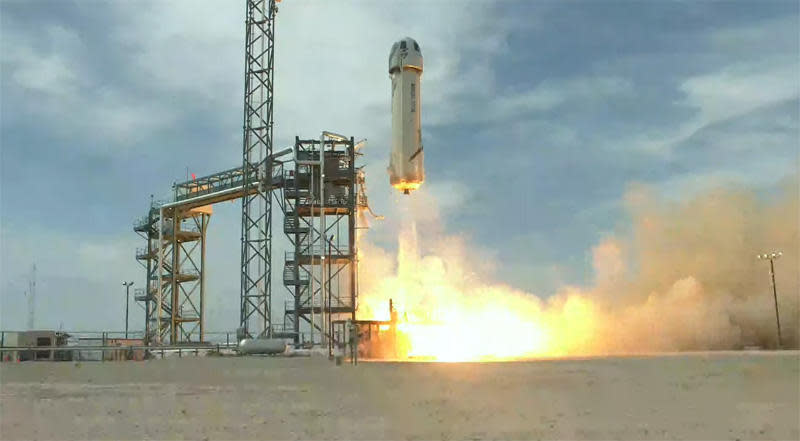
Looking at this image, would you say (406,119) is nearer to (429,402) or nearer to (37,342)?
(429,402)

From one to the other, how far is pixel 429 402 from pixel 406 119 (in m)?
23.5

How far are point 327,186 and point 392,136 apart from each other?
47.2ft

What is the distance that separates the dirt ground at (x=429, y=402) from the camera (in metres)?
15.2

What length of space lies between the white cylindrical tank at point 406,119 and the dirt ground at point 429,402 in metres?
13.1

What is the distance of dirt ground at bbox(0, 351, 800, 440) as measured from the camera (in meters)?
15.2

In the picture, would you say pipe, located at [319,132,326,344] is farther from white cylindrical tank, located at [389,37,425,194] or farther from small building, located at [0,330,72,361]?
small building, located at [0,330,72,361]

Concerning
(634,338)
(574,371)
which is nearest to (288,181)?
(634,338)

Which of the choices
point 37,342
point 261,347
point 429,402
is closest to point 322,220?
point 261,347

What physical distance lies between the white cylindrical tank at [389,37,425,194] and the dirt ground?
13058mm

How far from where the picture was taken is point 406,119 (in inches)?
1596

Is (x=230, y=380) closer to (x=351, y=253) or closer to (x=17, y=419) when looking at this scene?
(x=17, y=419)

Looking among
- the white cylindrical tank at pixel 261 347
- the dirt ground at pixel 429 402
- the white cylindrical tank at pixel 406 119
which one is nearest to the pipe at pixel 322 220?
the white cylindrical tank at pixel 261 347

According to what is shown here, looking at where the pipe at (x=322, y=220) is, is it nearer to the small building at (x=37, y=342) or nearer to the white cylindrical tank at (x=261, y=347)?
the white cylindrical tank at (x=261, y=347)

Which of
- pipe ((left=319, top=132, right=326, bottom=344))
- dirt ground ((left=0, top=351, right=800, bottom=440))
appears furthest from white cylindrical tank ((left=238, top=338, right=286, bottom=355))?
dirt ground ((left=0, top=351, right=800, bottom=440))
